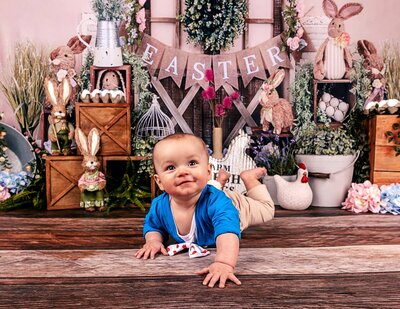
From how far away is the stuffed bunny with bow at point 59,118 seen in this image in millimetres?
2936

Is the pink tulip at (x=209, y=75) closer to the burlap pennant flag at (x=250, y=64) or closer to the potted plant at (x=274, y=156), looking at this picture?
the burlap pennant flag at (x=250, y=64)

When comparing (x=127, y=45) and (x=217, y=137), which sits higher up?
(x=127, y=45)

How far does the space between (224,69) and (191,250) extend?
2.14 metres

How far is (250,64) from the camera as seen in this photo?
357 centimetres

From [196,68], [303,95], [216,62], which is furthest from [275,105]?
[196,68]

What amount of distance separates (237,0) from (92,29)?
1198 millimetres

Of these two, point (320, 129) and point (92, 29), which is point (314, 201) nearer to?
point (320, 129)

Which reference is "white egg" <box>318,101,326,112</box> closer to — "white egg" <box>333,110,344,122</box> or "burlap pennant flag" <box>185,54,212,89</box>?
"white egg" <box>333,110,344,122</box>

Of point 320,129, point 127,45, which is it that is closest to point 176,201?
point 320,129

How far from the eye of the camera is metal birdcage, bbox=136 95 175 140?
11.1ft

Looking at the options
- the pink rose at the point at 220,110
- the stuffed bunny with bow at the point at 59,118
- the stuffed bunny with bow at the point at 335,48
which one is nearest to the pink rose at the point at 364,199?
the stuffed bunny with bow at the point at 335,48

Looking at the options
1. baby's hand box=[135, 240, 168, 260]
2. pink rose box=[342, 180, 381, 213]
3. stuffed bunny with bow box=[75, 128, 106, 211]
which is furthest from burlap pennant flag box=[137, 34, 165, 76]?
baby's hand box=[135, 240, 168, 260]

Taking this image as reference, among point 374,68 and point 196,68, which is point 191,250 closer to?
point 196,68

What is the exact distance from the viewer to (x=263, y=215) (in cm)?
211
